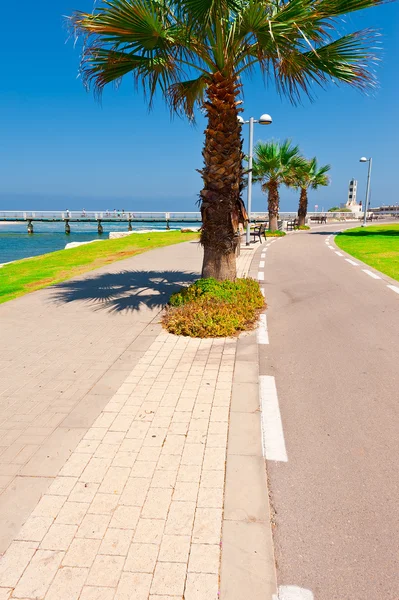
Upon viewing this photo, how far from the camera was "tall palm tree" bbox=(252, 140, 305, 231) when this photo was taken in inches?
1052

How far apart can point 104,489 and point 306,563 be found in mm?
1488

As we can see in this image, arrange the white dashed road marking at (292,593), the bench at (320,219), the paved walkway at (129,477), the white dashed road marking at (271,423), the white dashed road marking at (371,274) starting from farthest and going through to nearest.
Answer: the bench at (320,219) < the white dashed road marking at (371,274) < the white dashed road marking at (271,423) < the paved walkway at (129,477) < the white dashed road marking at (292,593)

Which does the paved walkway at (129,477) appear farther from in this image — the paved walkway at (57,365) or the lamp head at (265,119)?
the lamp head at (265,119)

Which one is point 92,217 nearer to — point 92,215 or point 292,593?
point 92,215

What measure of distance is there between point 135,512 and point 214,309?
4410 mm

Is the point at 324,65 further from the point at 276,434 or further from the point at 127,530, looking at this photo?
the point at 127,530

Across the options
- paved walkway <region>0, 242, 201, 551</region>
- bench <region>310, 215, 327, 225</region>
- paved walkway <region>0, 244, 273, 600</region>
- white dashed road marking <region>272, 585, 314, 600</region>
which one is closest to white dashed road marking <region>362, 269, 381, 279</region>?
paved walkway <region>0, 242, 201, 551</region>

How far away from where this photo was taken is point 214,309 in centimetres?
680

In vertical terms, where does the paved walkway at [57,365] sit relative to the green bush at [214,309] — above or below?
below

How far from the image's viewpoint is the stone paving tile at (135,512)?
2.17 m

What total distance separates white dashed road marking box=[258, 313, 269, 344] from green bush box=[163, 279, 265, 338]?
0.13 m

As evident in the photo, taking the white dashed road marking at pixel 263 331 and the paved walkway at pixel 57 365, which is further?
the white dashed road marking at pixel 263 331

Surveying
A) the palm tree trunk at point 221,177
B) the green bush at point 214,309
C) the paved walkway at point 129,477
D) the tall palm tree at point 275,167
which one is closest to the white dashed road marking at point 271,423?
the paved walkway at point 129,477

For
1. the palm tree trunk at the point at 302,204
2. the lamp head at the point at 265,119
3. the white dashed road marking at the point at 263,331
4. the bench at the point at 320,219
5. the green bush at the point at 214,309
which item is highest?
the lamp head at the point at 265,119
